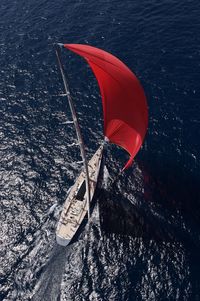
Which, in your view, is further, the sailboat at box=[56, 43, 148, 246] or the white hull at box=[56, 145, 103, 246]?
the white hull at box=[56, 145, 103, 246]

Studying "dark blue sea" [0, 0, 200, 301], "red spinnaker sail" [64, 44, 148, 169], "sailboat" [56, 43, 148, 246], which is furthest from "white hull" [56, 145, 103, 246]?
"red spinnaker sail" [64, 44, 148, 169]

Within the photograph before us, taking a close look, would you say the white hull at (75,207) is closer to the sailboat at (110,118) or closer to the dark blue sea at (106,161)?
the sailboat at (110,118)

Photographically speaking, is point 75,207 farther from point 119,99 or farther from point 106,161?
point 119,99

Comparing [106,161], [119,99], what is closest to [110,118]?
[119,99]

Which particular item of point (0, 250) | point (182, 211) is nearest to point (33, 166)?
point (0, 250)

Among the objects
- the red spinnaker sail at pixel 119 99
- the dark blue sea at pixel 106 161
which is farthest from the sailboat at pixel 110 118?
the dark blue sea at pixel 106 161

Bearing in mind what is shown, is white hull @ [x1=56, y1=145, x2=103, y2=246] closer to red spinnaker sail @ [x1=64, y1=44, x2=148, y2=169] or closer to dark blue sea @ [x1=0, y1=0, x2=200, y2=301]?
dark blue sea @ [x1=0, y1=0, x2=200, y2=301]
